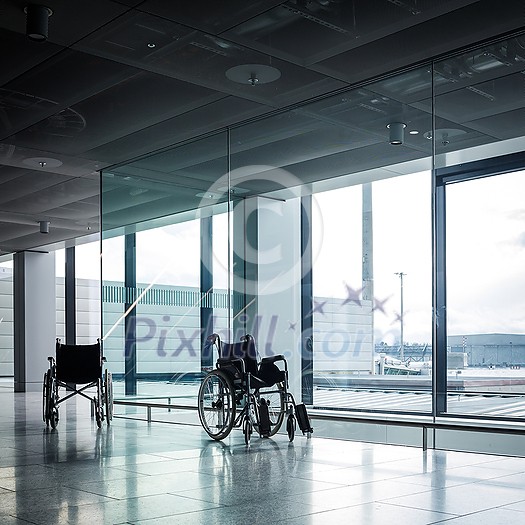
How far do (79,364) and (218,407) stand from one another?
1.76 m

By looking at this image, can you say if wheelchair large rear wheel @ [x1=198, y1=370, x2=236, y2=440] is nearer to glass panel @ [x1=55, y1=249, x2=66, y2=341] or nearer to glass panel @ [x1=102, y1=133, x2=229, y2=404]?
glass panel @ [x1=102, y1=133, x2=229, y2=404]

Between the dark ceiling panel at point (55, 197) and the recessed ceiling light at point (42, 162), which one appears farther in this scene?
the dark ceiling panel at point (55, 197)

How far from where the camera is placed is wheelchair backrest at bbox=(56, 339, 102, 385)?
6875 mm

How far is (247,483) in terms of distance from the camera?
376 cm

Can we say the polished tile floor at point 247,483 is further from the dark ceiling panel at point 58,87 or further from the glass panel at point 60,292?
the glass panel at point 60,292

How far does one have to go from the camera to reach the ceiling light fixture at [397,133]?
5621 mm

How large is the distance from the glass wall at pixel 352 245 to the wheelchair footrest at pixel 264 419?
1.74 ft

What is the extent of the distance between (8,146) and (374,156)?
324 cm

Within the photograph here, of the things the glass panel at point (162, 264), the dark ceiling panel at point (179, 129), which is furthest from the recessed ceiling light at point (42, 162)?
the glass panel at point (162, 264)

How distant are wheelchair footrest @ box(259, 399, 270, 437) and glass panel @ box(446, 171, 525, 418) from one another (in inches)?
50.8

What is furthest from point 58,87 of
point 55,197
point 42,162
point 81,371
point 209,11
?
point 55,197

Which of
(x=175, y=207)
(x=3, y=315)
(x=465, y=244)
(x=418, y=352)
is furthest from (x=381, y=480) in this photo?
(x=3, y=315)

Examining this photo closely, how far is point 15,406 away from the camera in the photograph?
31.0 ft

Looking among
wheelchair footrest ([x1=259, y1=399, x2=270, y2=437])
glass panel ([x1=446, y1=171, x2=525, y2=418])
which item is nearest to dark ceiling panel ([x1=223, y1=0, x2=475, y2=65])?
glass panel ([x1=446, y1=171, x2=525, y2=418])
